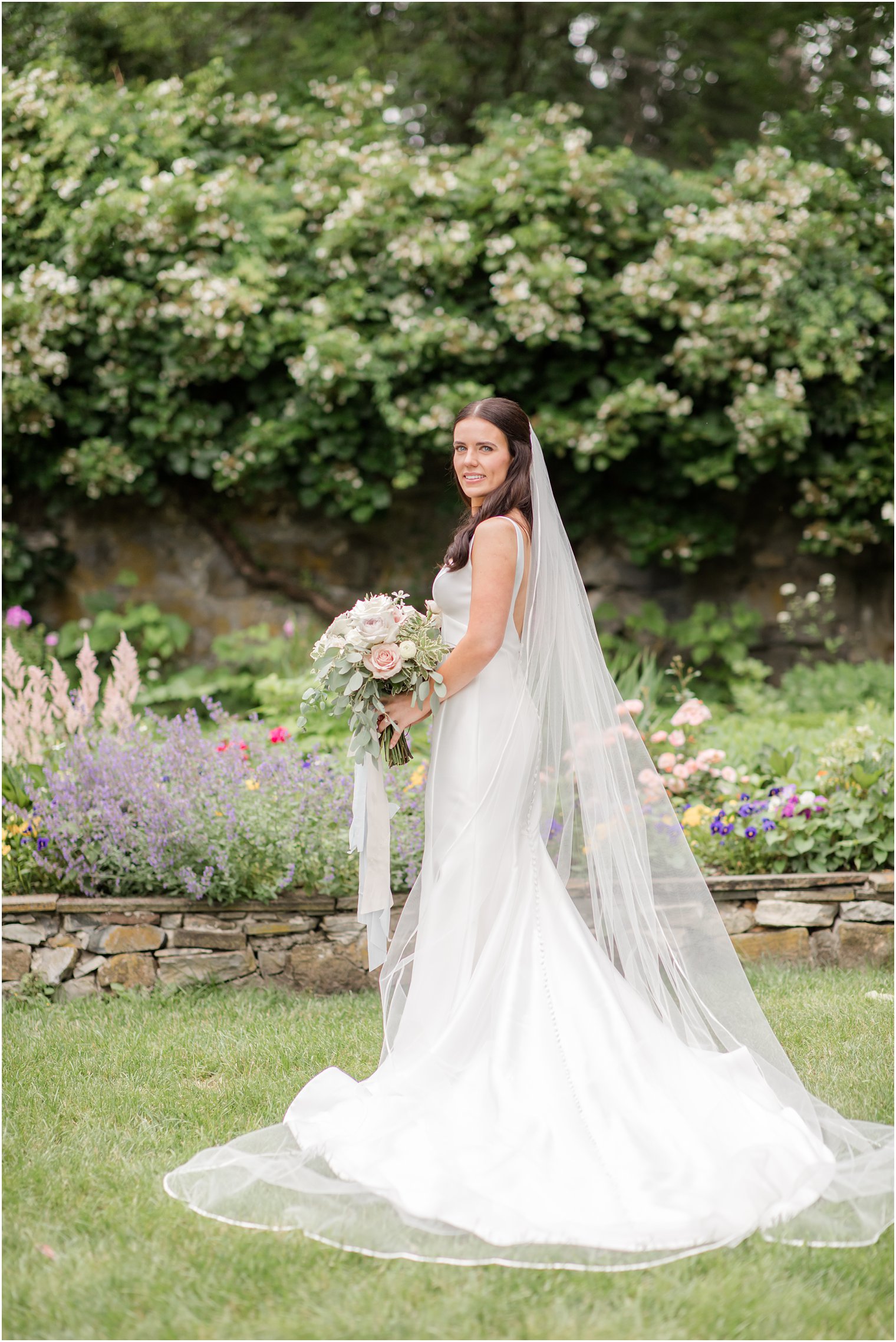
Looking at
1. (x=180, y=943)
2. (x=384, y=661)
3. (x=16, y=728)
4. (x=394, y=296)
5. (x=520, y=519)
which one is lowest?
(x=180, y=943)

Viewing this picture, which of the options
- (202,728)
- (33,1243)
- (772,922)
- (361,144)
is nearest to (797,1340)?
(33,1243)

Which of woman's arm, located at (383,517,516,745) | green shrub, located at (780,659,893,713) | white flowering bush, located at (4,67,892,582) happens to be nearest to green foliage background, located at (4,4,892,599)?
white flowering bush, located at (4,67,892,582)

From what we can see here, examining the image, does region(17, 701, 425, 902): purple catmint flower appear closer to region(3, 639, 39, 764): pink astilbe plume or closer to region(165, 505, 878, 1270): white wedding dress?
region(3, 639, 39, 764): pink astilbe plume

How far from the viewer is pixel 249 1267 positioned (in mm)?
2324

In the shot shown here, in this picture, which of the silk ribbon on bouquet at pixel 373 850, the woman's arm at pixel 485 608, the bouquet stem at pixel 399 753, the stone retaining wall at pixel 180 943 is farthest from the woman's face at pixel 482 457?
the stone retaining wall at pixel 180 943

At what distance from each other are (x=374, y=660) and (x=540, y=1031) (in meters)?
1.12

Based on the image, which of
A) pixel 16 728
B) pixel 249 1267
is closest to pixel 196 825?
pixel 16 728

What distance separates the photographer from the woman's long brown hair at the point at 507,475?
323 cm

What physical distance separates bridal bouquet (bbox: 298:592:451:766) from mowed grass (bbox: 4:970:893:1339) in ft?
4.16

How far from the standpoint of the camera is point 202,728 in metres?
7.30

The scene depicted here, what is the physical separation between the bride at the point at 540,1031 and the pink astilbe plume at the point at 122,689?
2.34m

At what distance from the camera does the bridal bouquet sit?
9.79 feet

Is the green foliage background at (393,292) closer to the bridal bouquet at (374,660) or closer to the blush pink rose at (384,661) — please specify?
the bridal bouquet at (374,660)

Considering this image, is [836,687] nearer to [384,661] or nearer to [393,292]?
[393,292]
